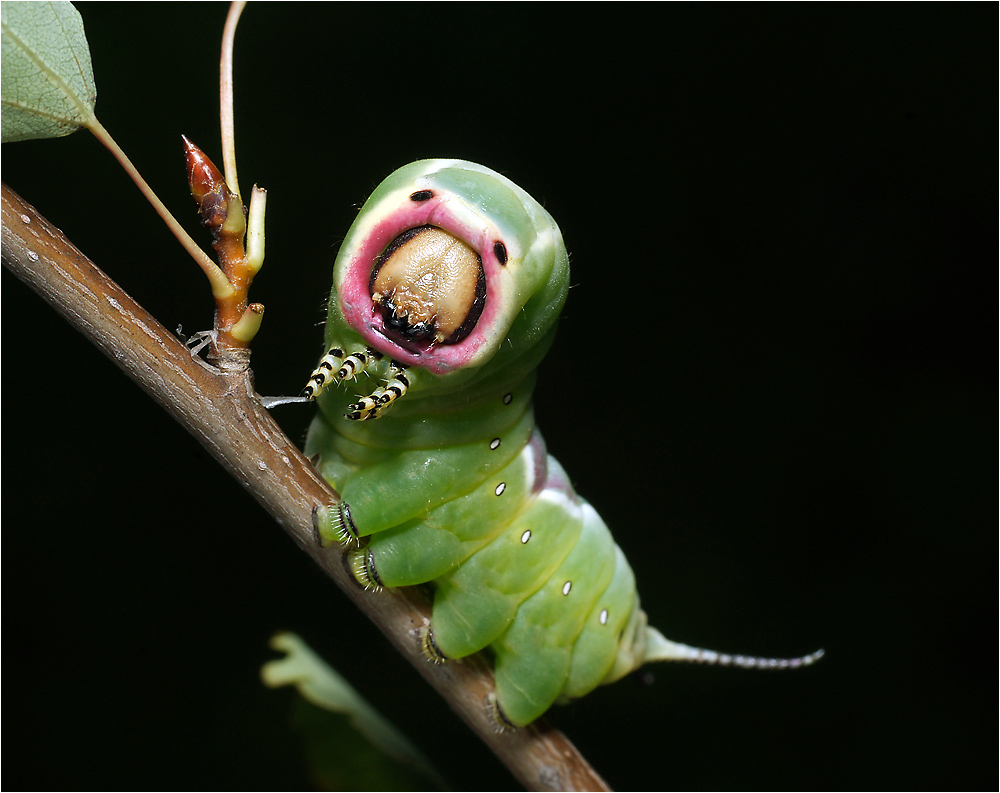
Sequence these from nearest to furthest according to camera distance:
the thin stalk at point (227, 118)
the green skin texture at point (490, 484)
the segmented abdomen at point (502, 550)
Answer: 1. the thin stalk at point (227, 118)
2. the green skin texture at point (490, 484)
3. the segmented abdomen at point (502, 550)

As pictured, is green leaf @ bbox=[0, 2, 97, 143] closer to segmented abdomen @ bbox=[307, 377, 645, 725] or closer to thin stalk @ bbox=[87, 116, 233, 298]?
thin stalk @ bbox=[87, 116, 233, 298]

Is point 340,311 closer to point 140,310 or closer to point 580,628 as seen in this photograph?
point 140,310

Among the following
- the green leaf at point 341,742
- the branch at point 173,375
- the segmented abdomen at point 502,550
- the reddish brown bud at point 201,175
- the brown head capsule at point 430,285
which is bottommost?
the green leaf at point 341,742

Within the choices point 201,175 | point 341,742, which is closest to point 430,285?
point 201,175

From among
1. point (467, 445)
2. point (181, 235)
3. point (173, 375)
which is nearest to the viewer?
point (181, 235)

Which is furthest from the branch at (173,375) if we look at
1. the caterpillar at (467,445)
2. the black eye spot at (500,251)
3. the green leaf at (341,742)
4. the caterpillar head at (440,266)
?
the green leaf at (341,742)

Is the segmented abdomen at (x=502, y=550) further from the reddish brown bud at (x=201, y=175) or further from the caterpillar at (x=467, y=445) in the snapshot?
the reddish brown bud at (x=201, y=175)

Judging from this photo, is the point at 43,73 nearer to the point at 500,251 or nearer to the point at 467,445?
the point at 500,251
